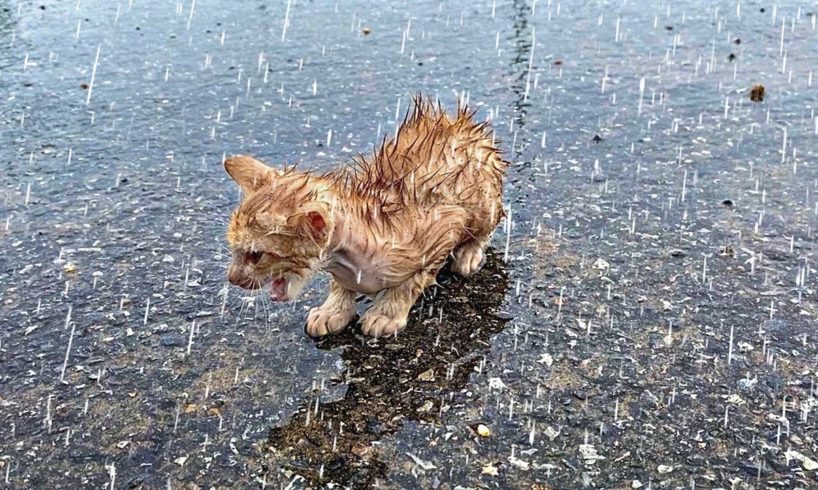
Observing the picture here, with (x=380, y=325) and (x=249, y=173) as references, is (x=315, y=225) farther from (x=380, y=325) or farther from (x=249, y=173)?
(x=380, y=325)

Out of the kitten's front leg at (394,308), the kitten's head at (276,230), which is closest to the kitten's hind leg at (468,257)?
the kitten's front leg at (394,308)

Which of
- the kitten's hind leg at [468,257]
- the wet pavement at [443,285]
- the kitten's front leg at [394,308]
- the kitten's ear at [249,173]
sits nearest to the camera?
the wet pavement at [443,285]

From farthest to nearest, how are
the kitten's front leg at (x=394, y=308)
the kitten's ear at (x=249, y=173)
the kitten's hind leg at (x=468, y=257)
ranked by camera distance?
the kitten's hind leg at (x=468, y=257) < the kitten's front leg at (x=394, y=308) < the kitten's ear at (x=249, y=173)

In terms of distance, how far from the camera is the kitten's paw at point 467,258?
15.3 ft

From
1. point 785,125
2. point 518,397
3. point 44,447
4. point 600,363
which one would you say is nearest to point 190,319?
point 44,447

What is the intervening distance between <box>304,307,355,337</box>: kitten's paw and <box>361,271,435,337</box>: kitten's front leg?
107 millimetres

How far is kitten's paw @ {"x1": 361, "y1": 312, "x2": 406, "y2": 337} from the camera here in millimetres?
4133

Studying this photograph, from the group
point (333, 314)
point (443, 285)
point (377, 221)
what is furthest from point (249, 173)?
point (443, 285)

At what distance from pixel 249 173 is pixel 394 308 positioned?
1046mm

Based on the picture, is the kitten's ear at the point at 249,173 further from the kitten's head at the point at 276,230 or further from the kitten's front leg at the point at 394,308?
the kitten's front leg at the point at 394,308

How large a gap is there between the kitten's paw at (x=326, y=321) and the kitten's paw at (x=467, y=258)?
0.78 meters

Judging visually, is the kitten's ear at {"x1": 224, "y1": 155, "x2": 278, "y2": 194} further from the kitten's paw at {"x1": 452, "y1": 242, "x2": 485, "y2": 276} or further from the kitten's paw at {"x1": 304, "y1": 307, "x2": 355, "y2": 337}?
the kitten's paw at {"x1": 452, "y1": 242, "x2": 485, "y2": 276}

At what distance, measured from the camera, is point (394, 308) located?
4.14 m

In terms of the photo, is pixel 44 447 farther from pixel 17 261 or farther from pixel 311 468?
pixel 17 261
